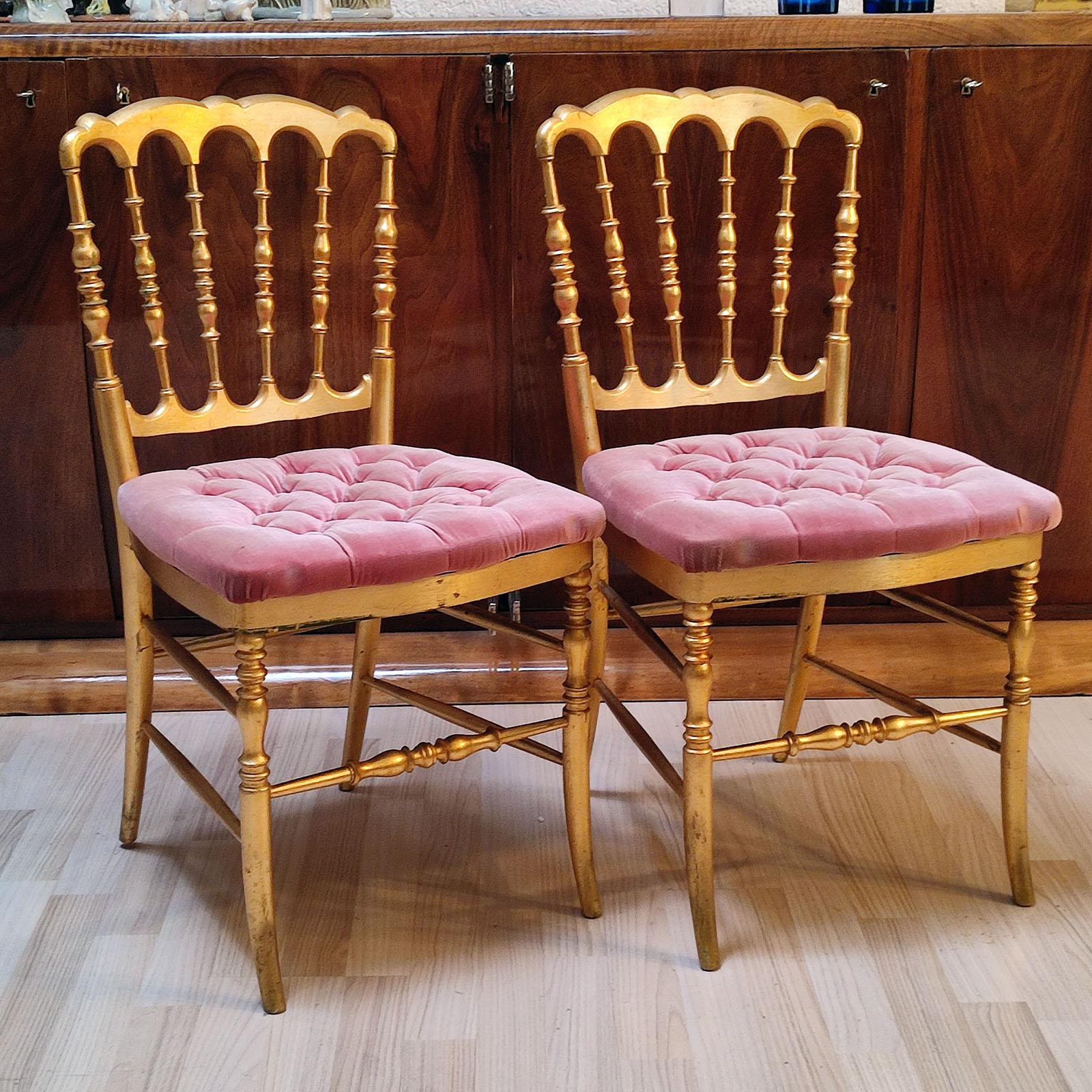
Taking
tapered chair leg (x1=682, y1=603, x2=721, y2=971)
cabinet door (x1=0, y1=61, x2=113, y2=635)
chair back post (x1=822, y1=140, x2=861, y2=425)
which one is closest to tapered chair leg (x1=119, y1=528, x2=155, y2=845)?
cabinet door (x1=0, y1=61, x2=113, y2=635)

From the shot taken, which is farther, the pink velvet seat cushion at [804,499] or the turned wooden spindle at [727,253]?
the turned wooden spindle at [727,253]

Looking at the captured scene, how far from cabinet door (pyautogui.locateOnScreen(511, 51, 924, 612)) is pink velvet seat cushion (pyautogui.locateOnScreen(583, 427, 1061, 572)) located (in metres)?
0.33

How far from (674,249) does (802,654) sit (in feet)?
1.77

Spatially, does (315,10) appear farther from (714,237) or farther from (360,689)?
(360,689)

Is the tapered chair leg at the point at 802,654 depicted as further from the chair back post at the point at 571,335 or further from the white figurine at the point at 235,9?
the white figurine at the point at 235,9

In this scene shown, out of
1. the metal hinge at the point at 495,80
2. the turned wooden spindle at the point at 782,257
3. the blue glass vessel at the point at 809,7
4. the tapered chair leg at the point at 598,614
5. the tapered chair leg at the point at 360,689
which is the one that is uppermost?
the blue glass vessel at the point at 809,7

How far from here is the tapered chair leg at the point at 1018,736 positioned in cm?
134

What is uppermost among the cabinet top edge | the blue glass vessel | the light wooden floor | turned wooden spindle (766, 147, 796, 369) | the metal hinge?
the blue glass vessel

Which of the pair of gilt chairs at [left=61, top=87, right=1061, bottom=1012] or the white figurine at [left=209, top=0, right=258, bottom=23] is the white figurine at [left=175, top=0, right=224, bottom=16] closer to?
the white figurine at [left=209, top=0, right=258, bottom=23]

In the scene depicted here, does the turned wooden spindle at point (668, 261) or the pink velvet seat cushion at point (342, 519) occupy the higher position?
the turned wooden spindle at point (668, 261)

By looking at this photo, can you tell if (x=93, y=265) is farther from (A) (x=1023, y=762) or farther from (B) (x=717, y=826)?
(A) (x=1023, y=762)

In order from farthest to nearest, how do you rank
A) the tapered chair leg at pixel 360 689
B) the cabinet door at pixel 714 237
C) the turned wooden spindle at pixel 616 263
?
the cabinet door at pixel 714 237
the tapered chair leg at pixel 360 689
the turned wooden spindle at pixel 616 263

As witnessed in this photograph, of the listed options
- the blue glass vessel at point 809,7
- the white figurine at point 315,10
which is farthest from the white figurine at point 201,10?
the blue glass vessel at point 809,7

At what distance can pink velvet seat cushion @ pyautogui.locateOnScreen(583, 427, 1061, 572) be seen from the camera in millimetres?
1213
